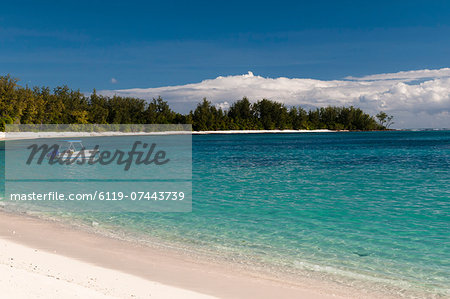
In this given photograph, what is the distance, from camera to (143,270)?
33.9 ft

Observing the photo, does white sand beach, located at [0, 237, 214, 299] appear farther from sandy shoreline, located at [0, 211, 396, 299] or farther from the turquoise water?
the turquoise water

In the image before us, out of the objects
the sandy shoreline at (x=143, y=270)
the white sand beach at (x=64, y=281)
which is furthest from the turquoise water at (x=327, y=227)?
the white sand beach at (x=64, y=281)

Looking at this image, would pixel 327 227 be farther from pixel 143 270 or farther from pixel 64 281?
pixel 64 281

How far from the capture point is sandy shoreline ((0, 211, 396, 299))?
28.8 ft

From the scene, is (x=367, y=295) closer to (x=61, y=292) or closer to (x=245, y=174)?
(x=61, y=292)

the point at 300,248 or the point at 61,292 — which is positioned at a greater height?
the point at 61,292

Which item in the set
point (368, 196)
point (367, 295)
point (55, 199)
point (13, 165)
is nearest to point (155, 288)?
point (367, 295)

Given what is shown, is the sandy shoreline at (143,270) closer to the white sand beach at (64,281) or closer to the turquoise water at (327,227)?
the white sand beach at (64,281)

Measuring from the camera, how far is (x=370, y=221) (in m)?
17.2

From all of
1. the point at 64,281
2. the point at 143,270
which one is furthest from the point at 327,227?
the point at 64,281

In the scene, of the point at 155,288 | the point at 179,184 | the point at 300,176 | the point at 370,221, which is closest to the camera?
the point at 155,288

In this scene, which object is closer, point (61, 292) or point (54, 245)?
point (61, 292)

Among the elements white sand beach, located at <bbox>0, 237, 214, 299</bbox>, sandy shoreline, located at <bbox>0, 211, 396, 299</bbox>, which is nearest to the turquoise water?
sandy shoreline, located at <bbox>0, 211, 396, 299</bbox>

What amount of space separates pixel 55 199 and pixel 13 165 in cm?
2418
